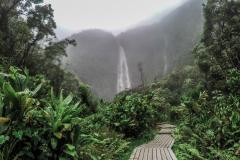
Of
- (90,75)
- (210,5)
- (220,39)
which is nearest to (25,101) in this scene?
(220,39)

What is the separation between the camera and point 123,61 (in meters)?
123

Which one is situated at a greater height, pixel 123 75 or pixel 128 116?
pixel 123 75

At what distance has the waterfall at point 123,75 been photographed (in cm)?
9915

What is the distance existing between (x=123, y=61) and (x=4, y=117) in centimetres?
11632

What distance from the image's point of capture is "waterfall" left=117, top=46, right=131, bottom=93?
9915 centimetres

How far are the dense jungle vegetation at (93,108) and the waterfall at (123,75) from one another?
60.7 metres

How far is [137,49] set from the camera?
13388cm

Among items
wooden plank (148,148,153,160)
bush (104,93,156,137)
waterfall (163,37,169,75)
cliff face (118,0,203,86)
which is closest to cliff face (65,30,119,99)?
cliff face (118,0,203,86)

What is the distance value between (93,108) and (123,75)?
87.5 m

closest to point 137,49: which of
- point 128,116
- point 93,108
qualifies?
point 93,108

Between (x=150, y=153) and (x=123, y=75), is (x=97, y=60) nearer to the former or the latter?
(x=123, y=75)

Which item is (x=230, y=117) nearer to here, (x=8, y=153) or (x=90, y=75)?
(x=8, y=153)

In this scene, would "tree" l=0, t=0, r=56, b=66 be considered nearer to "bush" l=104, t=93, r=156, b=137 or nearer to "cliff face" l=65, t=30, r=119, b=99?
"bush" l=104, t=93, r=156, b=137

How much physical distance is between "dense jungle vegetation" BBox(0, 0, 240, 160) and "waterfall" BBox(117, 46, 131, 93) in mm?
60677
